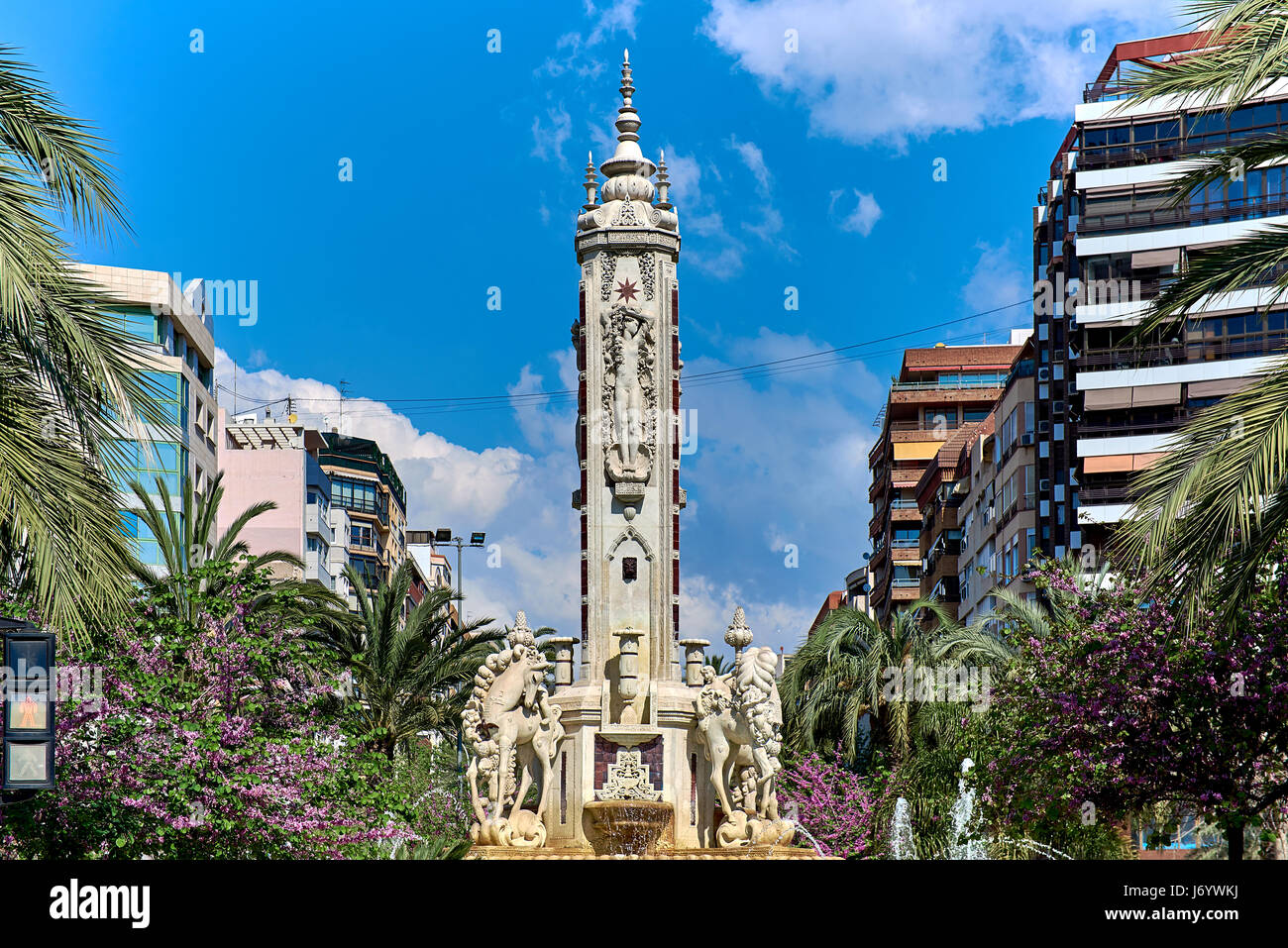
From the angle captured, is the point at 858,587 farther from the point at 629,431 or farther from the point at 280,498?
the point at 629,431

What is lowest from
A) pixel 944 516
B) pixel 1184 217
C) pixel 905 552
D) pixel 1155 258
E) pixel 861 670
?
pixel 861 670

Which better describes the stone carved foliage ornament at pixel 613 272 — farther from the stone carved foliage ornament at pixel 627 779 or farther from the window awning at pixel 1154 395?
the window awning at pixel 1154 395

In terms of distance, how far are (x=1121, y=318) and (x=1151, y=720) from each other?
120 feet

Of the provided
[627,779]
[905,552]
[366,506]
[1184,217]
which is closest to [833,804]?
[627,779]

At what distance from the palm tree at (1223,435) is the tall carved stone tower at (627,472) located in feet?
56.0

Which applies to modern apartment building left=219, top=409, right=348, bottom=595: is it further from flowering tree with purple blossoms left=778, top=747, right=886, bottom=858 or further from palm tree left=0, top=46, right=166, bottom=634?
palm tree left=0, top=46, right=166, bottom=634

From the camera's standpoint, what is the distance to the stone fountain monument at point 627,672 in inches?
1197

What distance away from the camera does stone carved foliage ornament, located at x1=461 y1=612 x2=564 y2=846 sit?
30781 mm

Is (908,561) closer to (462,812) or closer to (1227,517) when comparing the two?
(462,812)

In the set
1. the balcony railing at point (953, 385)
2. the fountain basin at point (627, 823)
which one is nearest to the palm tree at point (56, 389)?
the fountain basin at point (627, 823)

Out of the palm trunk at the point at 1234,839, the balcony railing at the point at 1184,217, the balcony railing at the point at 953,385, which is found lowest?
the palm trunk at the point at 1234,839

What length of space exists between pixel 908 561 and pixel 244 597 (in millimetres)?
72035

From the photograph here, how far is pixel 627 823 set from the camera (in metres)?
28.7
